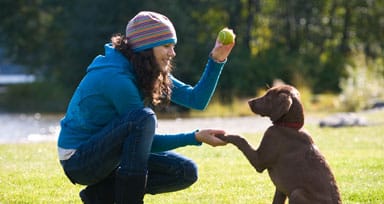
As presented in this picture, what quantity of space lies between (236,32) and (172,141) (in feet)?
85.4

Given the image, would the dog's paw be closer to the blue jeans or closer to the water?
the blue jeans

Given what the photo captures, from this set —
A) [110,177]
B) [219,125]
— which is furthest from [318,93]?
[110,177]

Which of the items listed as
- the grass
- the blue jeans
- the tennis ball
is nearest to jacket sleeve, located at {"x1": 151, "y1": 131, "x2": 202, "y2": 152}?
the blue jeans

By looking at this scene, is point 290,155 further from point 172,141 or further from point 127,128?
point 127,128

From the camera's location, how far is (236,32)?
3045 centimetres

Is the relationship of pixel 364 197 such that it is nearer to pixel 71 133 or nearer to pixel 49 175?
pixel 71 133

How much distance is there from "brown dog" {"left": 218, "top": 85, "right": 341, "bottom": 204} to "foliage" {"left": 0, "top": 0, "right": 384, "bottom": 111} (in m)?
19.8

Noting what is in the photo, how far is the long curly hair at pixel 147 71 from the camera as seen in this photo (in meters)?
4.70

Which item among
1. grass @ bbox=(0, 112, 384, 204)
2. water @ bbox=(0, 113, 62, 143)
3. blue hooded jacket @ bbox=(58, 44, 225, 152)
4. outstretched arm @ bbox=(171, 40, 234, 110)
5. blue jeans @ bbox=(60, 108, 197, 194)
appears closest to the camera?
blue jeans @ bbox=(60, 108, 197, 194)

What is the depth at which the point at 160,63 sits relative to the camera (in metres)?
4.76

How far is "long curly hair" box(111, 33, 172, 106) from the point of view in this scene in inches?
185

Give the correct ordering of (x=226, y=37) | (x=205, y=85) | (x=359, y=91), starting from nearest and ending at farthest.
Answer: (x=226, y=37)
(x=205, y=85)
(x=359, y=91)

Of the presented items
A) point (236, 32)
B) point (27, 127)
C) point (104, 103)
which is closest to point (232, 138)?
point (104, 103)

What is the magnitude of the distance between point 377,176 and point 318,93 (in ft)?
64.1
